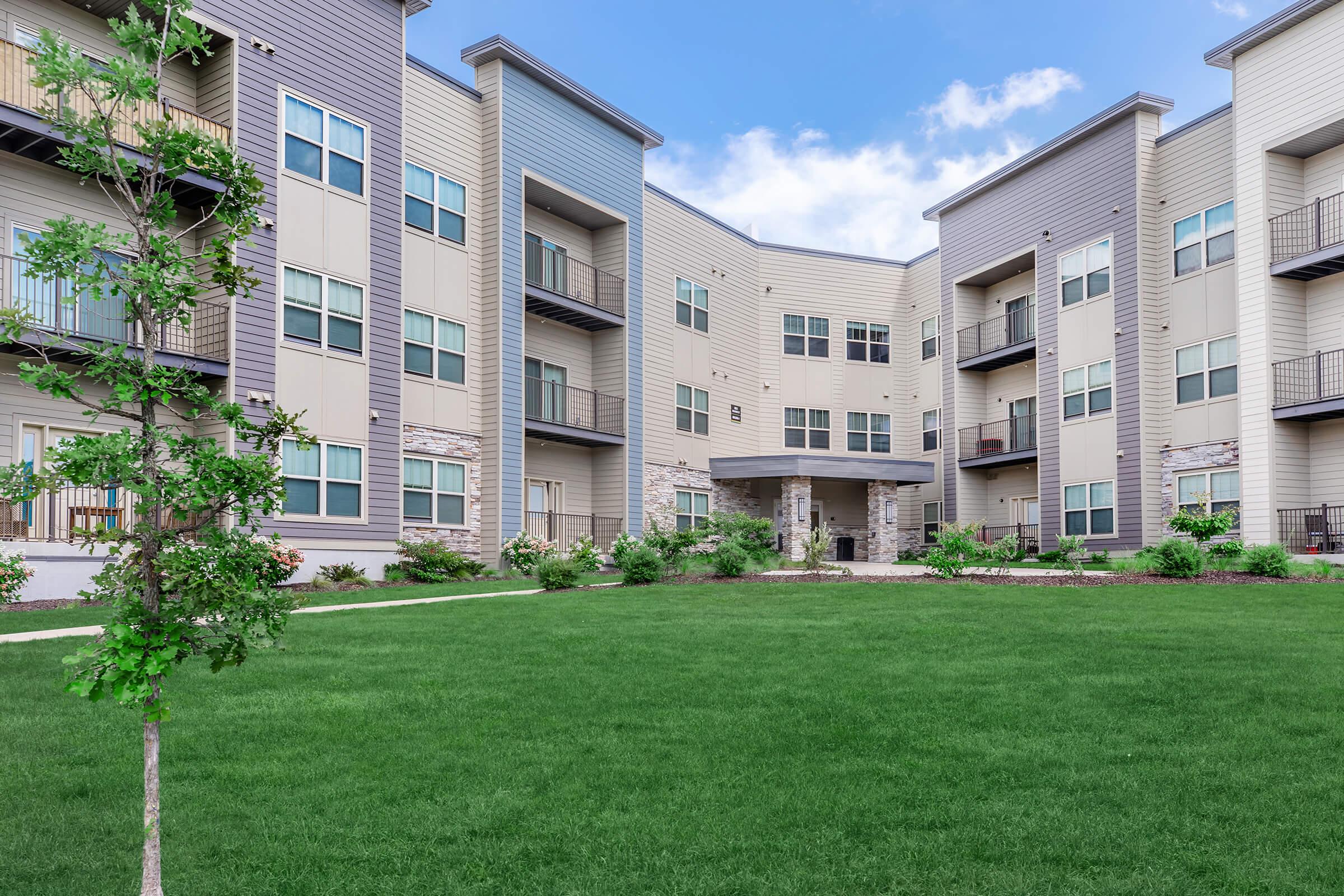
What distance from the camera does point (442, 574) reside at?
20.6 metres

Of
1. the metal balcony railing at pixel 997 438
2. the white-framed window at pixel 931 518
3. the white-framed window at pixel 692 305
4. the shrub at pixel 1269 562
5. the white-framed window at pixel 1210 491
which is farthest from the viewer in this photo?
the white-framed window at pixel 931 518

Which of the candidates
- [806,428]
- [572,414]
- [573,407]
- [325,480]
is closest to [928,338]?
[806,428]

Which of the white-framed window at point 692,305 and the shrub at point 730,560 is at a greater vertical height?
the white-framed window at point 692,305

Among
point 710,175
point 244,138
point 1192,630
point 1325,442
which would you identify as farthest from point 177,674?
point 710,175

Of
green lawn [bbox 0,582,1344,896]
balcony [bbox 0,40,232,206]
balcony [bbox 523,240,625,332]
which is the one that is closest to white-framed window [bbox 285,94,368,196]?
balcony [bbox 0,40,232,206]

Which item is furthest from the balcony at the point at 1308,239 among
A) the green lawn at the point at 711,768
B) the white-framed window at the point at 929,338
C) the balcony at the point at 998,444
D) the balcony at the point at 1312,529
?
the green lawn at the point at 711,768

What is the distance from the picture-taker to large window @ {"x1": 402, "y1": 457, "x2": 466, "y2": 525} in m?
22.0

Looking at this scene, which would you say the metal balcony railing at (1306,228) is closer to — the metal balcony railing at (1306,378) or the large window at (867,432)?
the metal balcony railing at (1306,378)

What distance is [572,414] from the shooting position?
26.9 meters

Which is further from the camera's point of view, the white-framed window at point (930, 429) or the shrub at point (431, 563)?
the white-framed window at point (930, 429)

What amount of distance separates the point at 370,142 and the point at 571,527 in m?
10.6

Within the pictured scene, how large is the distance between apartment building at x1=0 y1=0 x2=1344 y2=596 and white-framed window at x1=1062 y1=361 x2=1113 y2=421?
77mm

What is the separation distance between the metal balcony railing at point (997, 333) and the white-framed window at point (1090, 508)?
500 centimetres

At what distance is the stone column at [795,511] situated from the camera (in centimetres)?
3011
